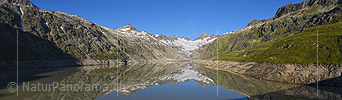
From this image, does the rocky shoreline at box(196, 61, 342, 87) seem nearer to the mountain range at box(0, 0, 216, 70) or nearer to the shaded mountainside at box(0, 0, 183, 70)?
the mountain range at box(0, 0, 216, 70)

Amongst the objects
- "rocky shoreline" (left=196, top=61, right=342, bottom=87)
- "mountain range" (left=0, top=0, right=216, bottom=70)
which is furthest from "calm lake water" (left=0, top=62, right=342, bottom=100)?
"mountain range" (left=0, top=0, right=216, bottom=70)

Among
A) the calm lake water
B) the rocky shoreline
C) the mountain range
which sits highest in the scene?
the mountain range

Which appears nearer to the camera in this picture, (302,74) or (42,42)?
(302,74)

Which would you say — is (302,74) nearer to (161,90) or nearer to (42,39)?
(161,90)

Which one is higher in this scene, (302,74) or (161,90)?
(302,74)

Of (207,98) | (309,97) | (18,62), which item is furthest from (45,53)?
(309,97)

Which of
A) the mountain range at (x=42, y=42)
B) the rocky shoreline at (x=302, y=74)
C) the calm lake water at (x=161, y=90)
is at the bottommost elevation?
the calm lake water at (x=161, y=90)

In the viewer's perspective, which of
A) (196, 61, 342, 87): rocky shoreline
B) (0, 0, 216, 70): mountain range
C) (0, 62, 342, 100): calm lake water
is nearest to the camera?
(0, 62, 342, 100): calm lake water

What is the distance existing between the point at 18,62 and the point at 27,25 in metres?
54.7

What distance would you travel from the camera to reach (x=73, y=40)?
142 metres

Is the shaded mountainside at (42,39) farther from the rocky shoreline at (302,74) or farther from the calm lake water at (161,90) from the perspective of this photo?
the rocky shoreline at (302,74)

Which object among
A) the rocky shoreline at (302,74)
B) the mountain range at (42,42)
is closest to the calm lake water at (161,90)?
the rocky shoreline at (302,74)

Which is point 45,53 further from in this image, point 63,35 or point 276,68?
point 276,68

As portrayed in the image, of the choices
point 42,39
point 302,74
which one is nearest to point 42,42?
point 42,39
